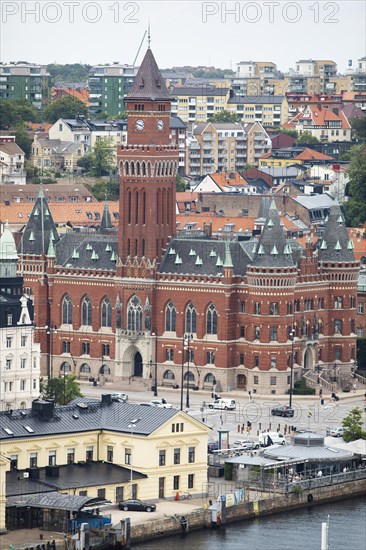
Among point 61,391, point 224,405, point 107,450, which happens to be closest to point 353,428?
point 61,391

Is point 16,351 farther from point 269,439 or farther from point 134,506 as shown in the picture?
point 134,506

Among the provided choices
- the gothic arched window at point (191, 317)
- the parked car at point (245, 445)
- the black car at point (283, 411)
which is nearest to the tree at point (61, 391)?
the parked car at point (245, 445)

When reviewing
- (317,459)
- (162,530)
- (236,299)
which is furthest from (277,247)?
(162,530)

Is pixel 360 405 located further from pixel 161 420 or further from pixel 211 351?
pixel 161 420

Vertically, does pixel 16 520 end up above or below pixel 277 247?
below

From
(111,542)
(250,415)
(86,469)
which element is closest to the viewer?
(111,542)


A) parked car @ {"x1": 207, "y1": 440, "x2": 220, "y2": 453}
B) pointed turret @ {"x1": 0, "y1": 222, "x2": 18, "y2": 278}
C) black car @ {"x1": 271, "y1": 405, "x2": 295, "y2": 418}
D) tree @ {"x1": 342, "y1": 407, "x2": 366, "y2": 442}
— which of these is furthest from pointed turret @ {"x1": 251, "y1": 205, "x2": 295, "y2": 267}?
parked car @ {"x1": 207, "y1": 440, "x2": 220, "y2": 453}
